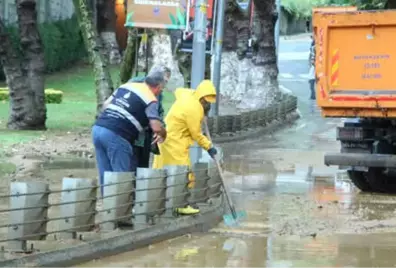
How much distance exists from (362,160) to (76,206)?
240 inches

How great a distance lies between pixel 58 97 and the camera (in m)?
29.4

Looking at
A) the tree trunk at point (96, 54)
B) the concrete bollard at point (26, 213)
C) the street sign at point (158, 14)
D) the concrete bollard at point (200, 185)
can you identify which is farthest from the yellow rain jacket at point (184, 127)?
the tree trunk at point (96, 54)

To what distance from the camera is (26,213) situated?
778cm

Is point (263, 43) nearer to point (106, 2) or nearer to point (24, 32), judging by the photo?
point (24, 32)

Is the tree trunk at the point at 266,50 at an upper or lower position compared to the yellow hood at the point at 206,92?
lower

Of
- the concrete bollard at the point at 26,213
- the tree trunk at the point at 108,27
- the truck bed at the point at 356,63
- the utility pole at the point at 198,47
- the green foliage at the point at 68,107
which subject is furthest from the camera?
the tree trunk at the point at 108,27

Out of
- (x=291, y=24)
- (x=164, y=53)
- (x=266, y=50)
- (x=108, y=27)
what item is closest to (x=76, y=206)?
(x=266, y=50)

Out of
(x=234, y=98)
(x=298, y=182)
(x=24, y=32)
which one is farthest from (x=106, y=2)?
(x=298, y=182)

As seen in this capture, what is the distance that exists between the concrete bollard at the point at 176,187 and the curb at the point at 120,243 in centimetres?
17

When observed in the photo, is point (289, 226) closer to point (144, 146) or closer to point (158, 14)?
point (144, 146)

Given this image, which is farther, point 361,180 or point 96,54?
point 96,54

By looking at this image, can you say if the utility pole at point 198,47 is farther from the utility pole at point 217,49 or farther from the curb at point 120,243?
the utility pole at point 217,49

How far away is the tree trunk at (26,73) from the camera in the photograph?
19938mm

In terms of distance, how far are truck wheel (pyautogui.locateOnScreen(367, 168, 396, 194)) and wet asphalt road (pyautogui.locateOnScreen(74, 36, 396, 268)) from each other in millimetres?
335
